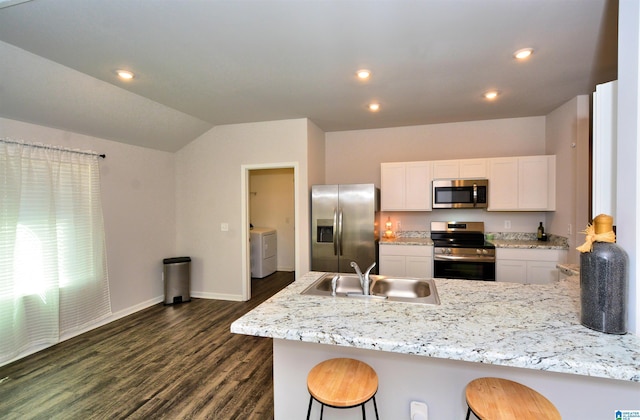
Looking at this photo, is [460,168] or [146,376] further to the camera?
[460,168]

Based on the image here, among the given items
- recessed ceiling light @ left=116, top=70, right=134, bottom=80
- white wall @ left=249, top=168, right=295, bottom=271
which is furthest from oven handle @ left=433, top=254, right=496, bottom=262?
recessed ceiling light @ left=116, top=70, right=134, bottom=80

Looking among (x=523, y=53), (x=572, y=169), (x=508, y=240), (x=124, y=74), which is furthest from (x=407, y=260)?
(x=124, y=74)

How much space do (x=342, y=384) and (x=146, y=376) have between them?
2.06 metres

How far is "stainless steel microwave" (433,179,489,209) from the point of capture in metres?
3.78

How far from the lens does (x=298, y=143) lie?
3.97 metres

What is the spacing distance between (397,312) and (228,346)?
7.30 feet

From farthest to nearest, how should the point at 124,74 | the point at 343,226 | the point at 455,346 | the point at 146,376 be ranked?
the point at 343,226 → the point at 124,74 → the point at 146,376 → the point at 455,346

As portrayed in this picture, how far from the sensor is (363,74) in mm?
2604

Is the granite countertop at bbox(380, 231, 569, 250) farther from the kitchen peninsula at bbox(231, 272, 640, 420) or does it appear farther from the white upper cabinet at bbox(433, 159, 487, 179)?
the kitchen peninsula at bbox(231, 272, 640, 420)

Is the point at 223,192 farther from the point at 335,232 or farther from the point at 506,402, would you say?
the point at 506,402

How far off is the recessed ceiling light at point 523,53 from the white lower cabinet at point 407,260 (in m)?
2.26

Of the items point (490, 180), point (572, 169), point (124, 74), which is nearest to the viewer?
point (124, 74)

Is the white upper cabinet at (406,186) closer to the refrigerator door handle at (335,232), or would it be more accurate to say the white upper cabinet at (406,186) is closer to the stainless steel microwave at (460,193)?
the stainless steel microwave at (460,193)

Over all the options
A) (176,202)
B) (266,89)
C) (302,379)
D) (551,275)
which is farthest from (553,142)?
(176,202)
